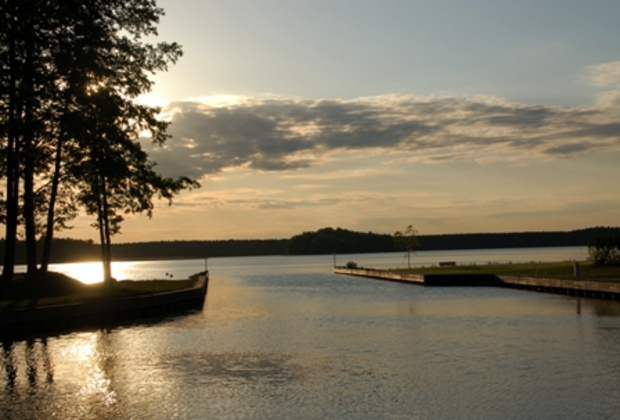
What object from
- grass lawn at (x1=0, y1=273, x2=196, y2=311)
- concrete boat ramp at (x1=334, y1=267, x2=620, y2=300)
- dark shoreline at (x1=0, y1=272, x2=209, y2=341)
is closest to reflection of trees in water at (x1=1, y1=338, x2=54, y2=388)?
dark shoreline at (x1=0, y1=272, x2=209, y2=341)

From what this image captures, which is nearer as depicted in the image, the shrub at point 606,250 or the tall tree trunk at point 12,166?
the tall tree trunk at point 12,166

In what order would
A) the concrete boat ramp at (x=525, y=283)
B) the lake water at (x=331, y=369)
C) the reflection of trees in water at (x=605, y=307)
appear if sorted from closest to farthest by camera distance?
the lake water at (x=331, y=369), the reflection of trees in water at (x=605, y=307), the concrete boat ramp at (x=525, y=283)

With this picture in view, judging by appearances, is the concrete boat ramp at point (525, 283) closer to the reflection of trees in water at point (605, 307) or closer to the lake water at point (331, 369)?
the reflection of trees in water at point (605, 307)

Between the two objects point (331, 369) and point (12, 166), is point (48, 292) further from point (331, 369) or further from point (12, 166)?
point (331, 369)

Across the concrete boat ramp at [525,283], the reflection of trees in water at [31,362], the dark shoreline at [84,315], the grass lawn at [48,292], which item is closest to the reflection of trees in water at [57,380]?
the reflection of trees in water at [31,362]

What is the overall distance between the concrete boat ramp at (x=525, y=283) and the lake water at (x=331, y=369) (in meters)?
7.91

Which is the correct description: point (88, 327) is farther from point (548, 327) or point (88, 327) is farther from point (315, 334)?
point (548, 327)

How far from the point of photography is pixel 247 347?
32.2 meters

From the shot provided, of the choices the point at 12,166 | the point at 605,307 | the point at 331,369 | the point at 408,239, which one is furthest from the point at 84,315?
the point at 408,239

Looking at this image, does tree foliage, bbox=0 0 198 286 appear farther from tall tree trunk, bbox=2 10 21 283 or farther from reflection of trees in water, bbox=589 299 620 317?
reflection of trees in water, bbox=589 299 620 317

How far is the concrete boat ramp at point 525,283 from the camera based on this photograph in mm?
51938

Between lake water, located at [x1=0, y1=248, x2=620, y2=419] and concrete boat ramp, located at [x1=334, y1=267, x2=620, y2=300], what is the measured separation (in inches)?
311

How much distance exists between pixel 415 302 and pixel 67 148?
27932mm

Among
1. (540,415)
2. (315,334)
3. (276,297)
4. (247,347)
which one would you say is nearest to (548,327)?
(315,334)
